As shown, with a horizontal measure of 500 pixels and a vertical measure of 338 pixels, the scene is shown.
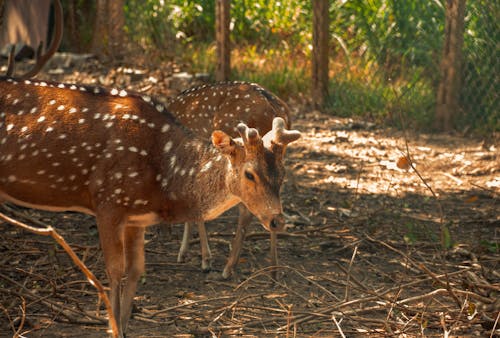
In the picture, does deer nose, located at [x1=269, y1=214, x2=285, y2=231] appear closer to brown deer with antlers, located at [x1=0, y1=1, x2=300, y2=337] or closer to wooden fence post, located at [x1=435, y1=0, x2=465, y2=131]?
brown deer with antlers, located at [x1=0, y1=1, x2=300, y2=337]

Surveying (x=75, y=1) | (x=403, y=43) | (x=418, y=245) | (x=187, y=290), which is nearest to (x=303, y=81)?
(x=403, y=43)

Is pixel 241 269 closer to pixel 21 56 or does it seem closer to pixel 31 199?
pixel 31 199

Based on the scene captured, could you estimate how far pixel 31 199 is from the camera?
5.70 m

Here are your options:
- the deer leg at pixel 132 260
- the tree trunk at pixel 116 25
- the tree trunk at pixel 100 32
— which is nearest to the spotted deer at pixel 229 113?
the deer leg at pixel 132 260

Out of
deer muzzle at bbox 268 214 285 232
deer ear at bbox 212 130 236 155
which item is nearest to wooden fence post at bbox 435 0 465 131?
deer ear at bbox 212 130 236 155

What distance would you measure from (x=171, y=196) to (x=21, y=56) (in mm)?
8678

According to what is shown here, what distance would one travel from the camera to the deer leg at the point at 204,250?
7262 millimetres

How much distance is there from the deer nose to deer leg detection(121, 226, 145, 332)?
3.43 ft

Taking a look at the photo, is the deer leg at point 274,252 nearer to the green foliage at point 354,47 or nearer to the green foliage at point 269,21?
the green foliage at point 354,47

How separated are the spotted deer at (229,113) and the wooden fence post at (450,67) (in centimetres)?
402

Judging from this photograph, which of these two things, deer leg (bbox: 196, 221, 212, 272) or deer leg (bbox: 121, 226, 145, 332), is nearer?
deer leg (bbox: 121, 226, 145, 332)

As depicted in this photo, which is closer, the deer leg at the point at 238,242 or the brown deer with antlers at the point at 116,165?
the brown deer with antlers at the point at 116,165

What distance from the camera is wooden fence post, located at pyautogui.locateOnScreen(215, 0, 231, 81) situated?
37.9 feet

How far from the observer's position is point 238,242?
711 cm
